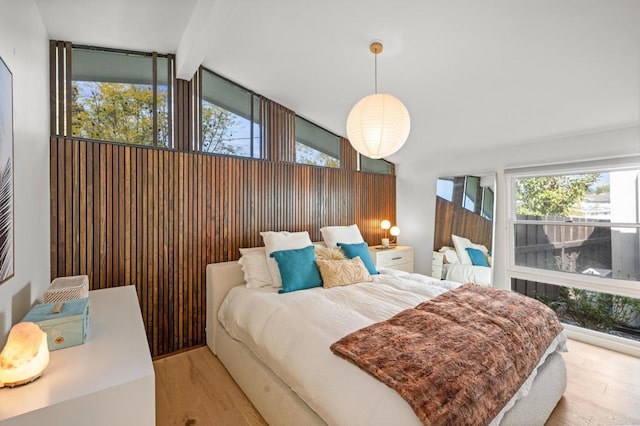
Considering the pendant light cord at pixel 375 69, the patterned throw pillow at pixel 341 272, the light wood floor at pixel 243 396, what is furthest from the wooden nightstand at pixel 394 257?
the pendant light cord at pixel 375 69

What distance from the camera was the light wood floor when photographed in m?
1.91

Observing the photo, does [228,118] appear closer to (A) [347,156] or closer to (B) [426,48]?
(A) [347,156]

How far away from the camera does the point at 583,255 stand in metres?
3.09

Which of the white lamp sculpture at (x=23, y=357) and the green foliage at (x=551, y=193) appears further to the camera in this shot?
the green foliage at (x=551, y=193)

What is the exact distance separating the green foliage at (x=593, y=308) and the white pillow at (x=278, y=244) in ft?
9.45

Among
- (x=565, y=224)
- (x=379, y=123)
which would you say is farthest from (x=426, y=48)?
(x=565, y=224)

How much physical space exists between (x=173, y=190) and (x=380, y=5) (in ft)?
7.58

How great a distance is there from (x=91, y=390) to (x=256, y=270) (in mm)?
1649

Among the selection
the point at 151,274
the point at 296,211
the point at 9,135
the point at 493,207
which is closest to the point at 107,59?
the point at 9,135

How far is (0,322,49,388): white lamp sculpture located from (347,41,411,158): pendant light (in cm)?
195

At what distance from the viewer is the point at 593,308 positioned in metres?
3.05

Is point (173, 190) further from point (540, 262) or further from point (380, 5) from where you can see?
point (540, 262)

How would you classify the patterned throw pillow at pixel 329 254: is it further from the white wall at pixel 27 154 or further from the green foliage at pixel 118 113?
the white wall at pixel 27 154

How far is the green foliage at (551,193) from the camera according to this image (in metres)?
3.10
